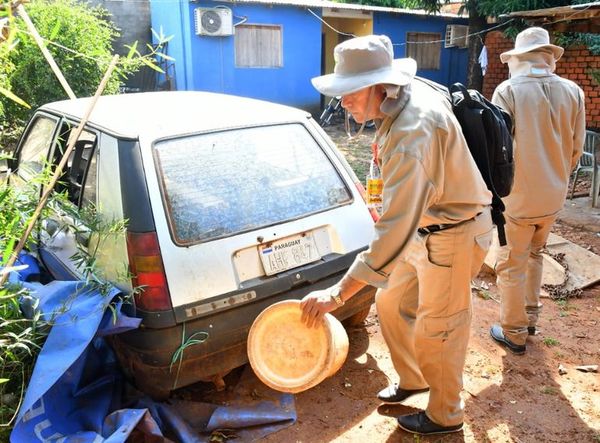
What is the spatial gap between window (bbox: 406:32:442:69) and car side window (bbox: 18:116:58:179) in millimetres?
15385

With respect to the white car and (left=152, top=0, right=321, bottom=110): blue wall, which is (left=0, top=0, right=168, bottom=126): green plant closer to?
(left=152, top=0, right=321, bottom=110): blue wall

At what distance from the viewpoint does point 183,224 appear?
2.61 meters

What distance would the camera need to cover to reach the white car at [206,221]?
99.4 inches

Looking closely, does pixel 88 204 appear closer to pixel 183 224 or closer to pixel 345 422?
pixel 183 224

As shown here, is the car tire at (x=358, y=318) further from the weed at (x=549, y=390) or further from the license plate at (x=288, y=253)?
the weed at (x=549, y=390)

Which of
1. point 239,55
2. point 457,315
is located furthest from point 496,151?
point 239,55

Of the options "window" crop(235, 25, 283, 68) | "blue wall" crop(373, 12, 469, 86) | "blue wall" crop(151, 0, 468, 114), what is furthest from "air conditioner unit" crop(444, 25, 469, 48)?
"window" crop(235, 25, 283, 68)

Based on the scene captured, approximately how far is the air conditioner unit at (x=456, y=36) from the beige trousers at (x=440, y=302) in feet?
56.7

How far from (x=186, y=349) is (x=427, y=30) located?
17550mm

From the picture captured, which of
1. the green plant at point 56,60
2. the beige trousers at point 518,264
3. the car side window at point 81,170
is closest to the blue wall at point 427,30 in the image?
→ the green plant at point 56,60

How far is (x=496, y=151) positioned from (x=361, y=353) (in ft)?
5.56

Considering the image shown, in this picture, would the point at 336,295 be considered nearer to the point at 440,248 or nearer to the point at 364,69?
the point at 440,248

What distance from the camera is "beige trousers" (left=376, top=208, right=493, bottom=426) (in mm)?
2357

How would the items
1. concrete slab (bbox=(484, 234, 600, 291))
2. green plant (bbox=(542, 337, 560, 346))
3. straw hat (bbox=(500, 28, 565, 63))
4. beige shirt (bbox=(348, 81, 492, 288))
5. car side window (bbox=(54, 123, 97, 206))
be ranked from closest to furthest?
beige shirt (bbox=(348, 81, 492, 288)), car side window (bbox=(54, 123, 97, 206)), straw hat (bbox=(500, 28, 565, 63)), green plant (bbox=(542, 337, 560, 346)), concrete slab (bbox=(484, 234, 600, 291))
